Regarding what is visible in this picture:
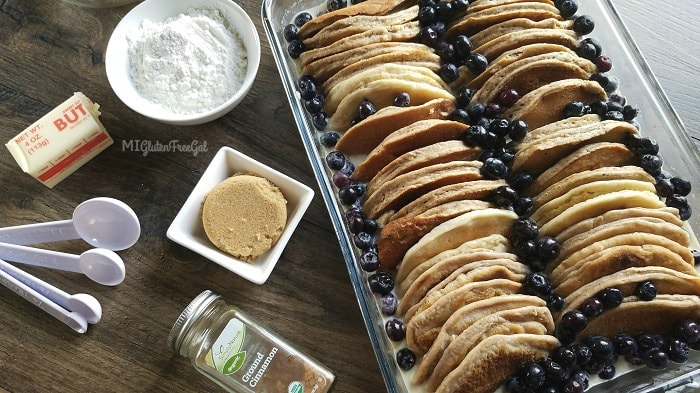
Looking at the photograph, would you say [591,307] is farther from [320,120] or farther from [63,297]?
[63,297]

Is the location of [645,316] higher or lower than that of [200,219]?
higher

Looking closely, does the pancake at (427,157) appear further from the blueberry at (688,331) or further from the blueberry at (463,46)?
the blueberry at (688,331)

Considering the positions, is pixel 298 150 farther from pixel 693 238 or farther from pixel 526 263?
pixel 693 238

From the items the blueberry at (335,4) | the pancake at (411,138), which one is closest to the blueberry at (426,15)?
the blueberry at (335,4)

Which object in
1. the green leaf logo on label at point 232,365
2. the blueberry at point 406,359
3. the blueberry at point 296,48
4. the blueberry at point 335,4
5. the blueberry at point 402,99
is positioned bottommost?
the green leaf logo on label at point 232,365

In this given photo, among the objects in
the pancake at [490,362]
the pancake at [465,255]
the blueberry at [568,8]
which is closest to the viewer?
the pancake at [490,362]

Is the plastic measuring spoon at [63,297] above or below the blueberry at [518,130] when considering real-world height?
below

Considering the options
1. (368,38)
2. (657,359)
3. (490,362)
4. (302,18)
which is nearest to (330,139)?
(368,38)

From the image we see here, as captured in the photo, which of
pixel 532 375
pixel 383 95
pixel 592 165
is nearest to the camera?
pixel 532 375
